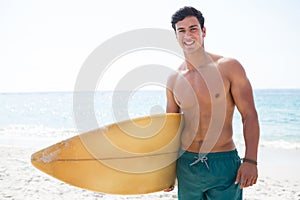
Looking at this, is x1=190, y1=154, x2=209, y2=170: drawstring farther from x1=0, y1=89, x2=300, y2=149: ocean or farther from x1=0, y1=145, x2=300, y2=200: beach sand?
x1=0, y1=145, x2=300, y2=200: beach sand

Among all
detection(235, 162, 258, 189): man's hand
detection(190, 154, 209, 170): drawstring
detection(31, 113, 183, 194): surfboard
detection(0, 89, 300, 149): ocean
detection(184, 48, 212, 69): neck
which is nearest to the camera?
detection(235, 162, 258, 189): man's hand

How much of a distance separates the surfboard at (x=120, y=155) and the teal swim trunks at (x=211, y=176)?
8.0 inches

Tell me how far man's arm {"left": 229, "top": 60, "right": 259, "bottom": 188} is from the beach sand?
242cm

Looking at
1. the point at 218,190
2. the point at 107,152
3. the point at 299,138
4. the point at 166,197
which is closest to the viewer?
the point at 218,190

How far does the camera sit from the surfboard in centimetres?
218

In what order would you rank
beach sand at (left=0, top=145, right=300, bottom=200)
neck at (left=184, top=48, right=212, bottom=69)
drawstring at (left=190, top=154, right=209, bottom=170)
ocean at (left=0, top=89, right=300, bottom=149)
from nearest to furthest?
drawstring at (left=190, top=154, right=209, bottom=170), neck at (left=184, top=48, right=212, bottom=69), beach sand at (left=0, top=145, right=300, bottom=200), ocean at (left=0, top=89, right=300, bottom=149)

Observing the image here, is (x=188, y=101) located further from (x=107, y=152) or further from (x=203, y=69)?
(x=107, y=152)

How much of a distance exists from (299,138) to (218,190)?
10.2 m

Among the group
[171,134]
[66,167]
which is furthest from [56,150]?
[171,134]

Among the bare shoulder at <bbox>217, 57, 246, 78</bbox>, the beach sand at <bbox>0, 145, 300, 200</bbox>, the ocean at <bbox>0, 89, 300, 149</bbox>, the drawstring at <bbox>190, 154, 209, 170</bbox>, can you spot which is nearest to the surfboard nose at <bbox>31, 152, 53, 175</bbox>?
the ocean at <bbox>0, 89, 300, 149</bbox>

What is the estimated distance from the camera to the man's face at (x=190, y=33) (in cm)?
202

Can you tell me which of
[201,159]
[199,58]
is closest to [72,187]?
[201,159]

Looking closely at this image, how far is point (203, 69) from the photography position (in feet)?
6.80

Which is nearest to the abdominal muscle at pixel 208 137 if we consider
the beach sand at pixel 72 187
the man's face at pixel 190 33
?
the man's face at pixel 190 33
